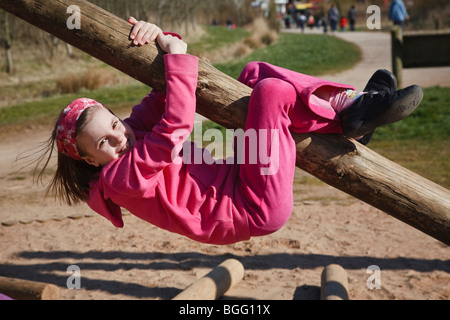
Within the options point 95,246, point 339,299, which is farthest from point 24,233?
point 339,299

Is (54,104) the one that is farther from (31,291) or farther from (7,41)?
(31,291)

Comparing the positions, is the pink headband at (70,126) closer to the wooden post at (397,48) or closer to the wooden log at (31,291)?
the wooden log at (31,291)

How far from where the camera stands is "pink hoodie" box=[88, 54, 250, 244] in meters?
2.34

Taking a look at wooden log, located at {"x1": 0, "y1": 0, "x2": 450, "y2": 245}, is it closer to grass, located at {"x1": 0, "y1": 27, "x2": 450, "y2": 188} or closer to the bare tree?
grass, located at {"x1": 0, "y1": 27, "x2": 450, "y2": 188}

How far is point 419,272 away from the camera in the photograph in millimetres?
4895

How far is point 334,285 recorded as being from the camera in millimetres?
4227

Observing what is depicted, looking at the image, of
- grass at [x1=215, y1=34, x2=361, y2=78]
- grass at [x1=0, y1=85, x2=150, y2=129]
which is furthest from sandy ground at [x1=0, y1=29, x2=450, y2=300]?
grass at [x1=215, y1=34, x2=361, y2=78]

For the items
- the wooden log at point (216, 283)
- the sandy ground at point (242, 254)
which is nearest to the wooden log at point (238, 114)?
the wooden log at point (216, 283)

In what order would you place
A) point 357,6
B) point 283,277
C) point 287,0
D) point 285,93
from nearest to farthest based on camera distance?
point 285,93 < point 283,277 < point 357,6 < point 287,0

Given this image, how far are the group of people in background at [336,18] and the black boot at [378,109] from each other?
1506 cm

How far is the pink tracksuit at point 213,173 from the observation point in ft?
7.71

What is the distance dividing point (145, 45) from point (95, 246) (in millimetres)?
3543

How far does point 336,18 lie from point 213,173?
3260 cm

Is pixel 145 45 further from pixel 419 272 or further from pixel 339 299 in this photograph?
pixel 419 272
